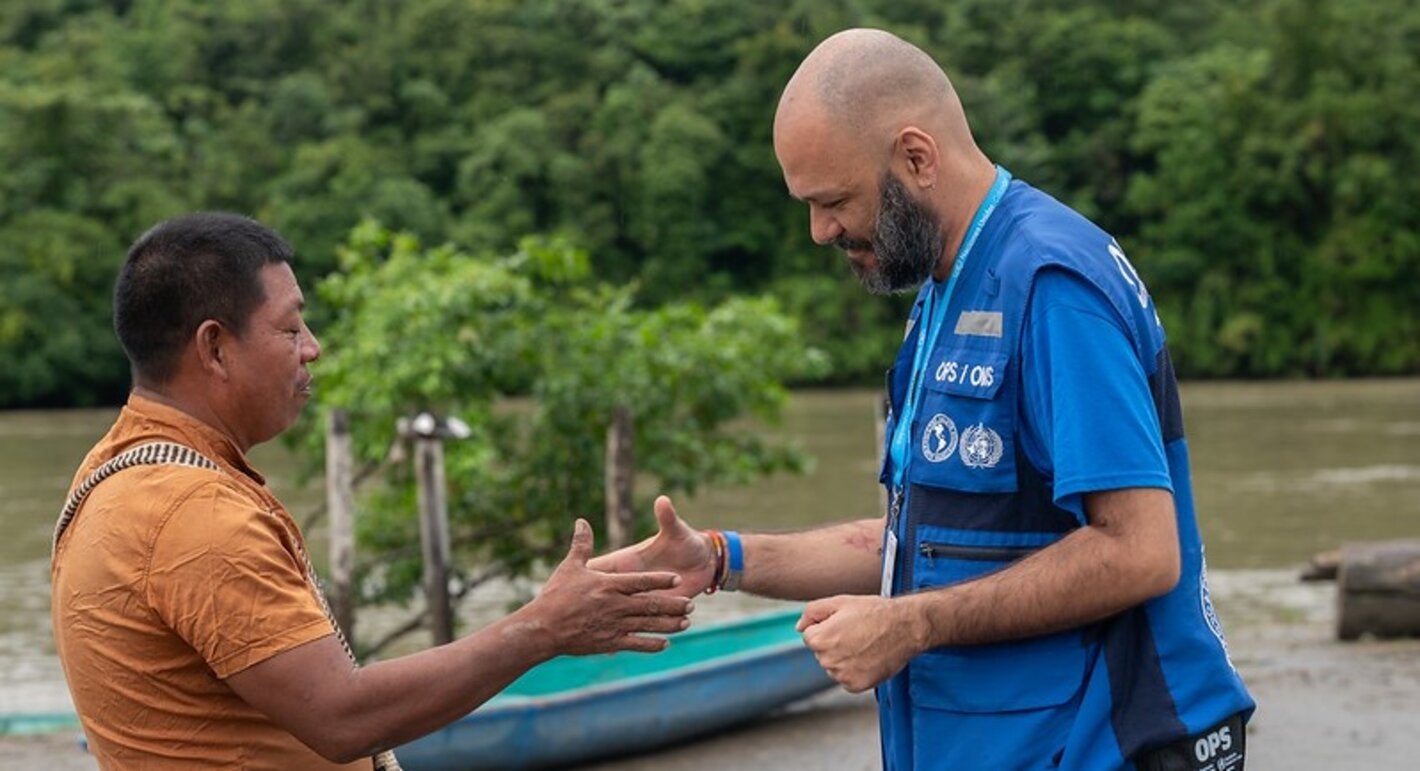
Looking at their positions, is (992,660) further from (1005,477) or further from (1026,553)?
(1005,477)

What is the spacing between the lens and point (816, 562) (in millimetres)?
3652

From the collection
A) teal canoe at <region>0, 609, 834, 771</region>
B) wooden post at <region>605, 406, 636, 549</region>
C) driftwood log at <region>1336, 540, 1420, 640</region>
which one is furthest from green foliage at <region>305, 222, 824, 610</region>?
driftwood log at <region>1336, 540, 1420, 640</region>

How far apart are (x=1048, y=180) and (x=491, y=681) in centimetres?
5923

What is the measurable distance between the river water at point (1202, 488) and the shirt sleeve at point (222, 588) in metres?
10.7

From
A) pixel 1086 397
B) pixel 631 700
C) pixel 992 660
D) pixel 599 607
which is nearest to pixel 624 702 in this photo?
pixel 631 700

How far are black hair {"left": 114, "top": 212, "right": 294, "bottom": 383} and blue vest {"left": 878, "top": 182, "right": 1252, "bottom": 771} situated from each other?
105 cm

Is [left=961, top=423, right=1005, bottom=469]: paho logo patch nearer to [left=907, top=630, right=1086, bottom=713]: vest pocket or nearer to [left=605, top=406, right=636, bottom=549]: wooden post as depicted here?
[left=907, top=630, right=1086, bottom=713]: vest pocket

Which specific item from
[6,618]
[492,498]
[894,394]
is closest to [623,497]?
[492,498]

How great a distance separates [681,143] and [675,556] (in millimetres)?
56679

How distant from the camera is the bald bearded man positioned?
2949 mm

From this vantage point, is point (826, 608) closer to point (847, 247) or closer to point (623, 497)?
point (847, 247)

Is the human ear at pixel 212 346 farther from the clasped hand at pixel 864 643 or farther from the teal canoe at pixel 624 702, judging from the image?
the teal canoe at pixel 624 702

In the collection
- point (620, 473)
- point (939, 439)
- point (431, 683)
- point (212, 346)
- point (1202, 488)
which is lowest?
point (1202, 488)

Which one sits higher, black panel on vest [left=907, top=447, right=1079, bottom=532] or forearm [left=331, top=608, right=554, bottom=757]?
black panel on vest [left=907, top=447, right=1079, bottom=532]
